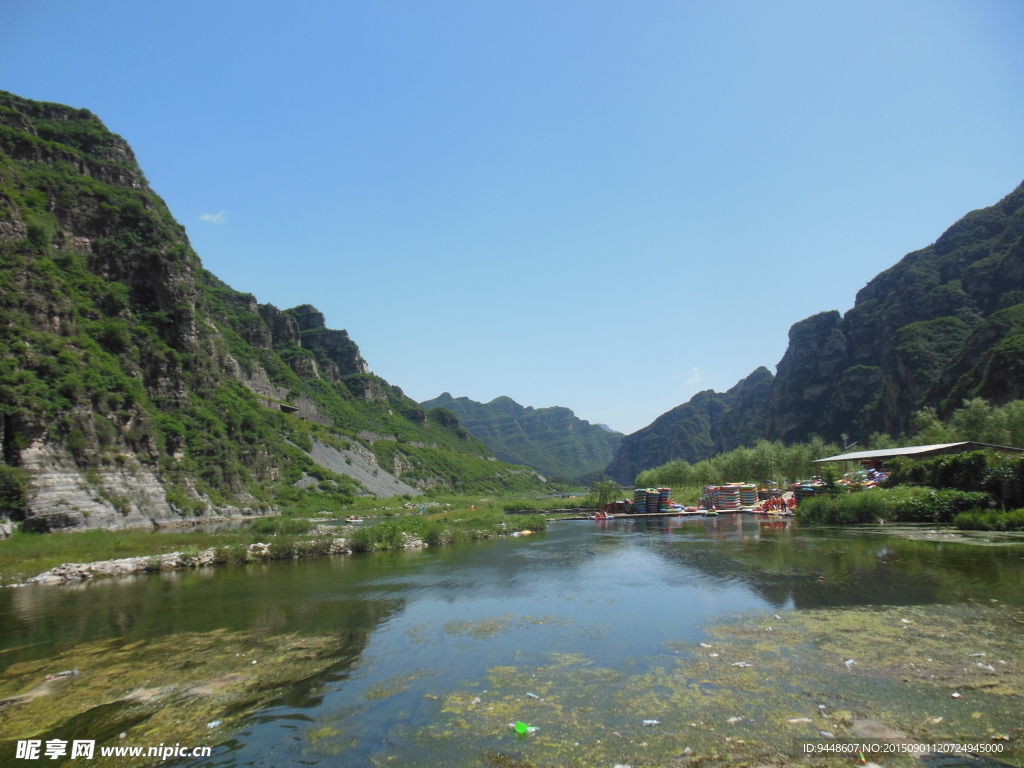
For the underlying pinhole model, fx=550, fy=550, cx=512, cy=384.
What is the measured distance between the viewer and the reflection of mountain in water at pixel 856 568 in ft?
52.7

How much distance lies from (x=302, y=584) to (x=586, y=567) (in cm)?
1316

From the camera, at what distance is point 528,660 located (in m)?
11.9

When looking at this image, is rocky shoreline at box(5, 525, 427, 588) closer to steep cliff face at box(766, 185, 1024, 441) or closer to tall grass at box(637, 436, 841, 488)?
tall grass at box(637, 436, 841, 488)

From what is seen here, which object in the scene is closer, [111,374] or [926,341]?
[111,374]

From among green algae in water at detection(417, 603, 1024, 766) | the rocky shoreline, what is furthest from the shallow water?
the rocky shoreline

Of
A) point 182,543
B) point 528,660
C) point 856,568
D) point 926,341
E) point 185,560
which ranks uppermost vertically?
point 926,341

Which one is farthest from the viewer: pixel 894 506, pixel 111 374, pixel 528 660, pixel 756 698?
pixel 111 374

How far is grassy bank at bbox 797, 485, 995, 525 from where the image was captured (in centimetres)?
3216

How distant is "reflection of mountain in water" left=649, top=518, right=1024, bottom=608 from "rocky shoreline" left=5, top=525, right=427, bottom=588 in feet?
66.5

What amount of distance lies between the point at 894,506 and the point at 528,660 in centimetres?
3391

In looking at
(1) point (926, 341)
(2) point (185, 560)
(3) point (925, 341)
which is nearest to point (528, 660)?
(2) point (185, 560)

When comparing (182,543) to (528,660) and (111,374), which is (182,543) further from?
(111,374)

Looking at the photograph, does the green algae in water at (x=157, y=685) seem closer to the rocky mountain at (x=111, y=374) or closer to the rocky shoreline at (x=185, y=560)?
the rocky shoreline at (x=185, y=560)

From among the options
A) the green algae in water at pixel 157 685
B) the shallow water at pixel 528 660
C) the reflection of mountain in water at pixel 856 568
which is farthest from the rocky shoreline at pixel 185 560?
the reflection of mountain in water at pixel 856 568
